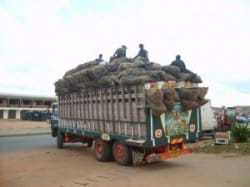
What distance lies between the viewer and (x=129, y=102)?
11.9 m

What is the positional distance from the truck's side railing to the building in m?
66.7

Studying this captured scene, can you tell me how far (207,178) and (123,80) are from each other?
3.98 m

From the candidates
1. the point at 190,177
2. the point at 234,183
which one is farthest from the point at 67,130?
the point at 234,183

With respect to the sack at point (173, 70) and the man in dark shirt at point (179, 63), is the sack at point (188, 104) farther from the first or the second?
the man in dark shirt at point (179, 63)

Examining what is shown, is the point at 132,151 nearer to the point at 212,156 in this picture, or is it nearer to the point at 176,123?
the point at 176,123

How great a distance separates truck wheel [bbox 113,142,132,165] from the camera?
1218 centimetres

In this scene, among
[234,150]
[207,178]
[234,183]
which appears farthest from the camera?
[234,150]

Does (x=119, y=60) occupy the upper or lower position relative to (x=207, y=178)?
upper

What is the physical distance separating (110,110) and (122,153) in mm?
1578

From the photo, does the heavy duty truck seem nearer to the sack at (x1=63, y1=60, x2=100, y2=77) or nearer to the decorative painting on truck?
the decorative painting on truck

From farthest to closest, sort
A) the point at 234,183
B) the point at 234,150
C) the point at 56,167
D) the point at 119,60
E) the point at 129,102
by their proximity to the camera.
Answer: the point at 234,150 < the point at 119,60 < the point at 56,167 < the point at 129,102 < the point at 234,183

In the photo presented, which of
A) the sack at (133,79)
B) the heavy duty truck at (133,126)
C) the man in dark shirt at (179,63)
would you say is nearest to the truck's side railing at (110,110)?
the heavy duty truck at (133,126)

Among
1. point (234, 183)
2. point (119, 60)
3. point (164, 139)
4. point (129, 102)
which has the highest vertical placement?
point (119, 60)

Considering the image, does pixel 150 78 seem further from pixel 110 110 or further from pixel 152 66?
pixel 110 110
